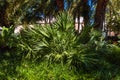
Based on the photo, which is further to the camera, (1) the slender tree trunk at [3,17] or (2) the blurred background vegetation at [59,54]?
(1) the slender tree trunk at [3,17]

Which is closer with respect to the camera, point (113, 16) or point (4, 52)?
point (4, 52)

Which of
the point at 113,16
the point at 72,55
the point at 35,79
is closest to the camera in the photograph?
the point at 35,79

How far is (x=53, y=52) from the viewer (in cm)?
762

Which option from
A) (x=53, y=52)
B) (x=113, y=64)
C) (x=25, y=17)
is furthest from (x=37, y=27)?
(x=25, y=17)

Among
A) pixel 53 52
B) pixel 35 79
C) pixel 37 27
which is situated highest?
pixel 37 27

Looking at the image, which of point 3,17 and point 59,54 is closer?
point 59,54

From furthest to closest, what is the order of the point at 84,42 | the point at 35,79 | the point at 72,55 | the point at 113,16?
the point at 113,16 < the point at 84,42 < the point at 72,55 < the point at 35,79

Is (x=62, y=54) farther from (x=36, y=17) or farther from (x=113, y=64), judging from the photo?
(x=36, y=17)

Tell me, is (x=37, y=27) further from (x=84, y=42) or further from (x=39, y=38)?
(x=84, y=42)

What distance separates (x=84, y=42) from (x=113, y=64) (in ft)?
3.10

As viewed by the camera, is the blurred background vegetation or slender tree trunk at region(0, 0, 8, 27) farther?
slender tree trunk at region(0, 0, 8, 27)

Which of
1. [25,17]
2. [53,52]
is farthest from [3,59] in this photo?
[25,17]

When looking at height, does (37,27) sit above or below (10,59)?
above

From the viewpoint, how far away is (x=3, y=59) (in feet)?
25.5
